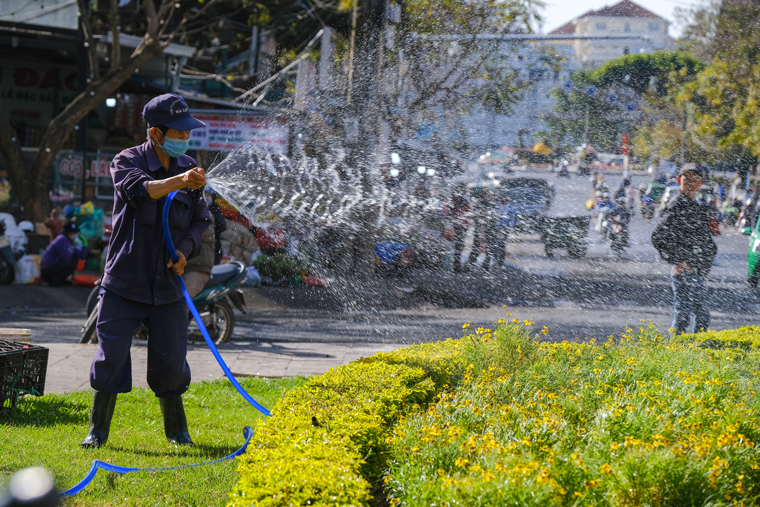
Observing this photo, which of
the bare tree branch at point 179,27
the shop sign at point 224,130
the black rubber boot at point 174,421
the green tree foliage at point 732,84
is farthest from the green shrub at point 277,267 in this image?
the black rubber boot at point 174,421

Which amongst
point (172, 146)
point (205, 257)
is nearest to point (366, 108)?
point (205, 257)

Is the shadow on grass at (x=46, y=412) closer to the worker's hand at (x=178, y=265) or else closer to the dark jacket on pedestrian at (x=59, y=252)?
the worker's hand at (x=178, y=265)

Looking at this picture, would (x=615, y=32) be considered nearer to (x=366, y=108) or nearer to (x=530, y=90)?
(x=530, y=90)

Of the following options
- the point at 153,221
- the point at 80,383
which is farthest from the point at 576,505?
the point at 80,383

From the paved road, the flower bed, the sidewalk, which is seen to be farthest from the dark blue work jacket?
the paved road

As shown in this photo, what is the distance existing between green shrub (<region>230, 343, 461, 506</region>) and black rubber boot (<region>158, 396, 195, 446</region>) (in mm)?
792

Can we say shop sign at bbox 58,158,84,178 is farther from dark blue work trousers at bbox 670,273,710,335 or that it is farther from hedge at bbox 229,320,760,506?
hedge at bbox 229,320,760,506

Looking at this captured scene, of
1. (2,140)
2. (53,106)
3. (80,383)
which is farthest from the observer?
(53,106)

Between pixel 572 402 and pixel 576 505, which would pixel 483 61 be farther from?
pixel 576 505

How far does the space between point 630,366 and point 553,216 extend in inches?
422

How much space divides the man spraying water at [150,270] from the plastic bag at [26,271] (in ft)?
32.7

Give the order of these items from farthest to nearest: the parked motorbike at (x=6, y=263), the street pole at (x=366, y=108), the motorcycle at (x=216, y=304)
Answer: the parked motorbike at (x=6, y=263) < the street pole at (x=366, y=108) < the motorcycle at (x=216, y=304)

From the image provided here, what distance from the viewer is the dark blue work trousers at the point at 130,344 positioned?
4.09m

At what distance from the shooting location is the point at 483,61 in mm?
13195
